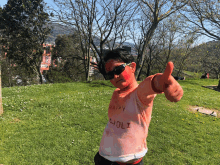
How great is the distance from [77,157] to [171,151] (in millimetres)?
2524

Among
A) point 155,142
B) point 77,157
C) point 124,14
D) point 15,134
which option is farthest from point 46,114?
point 124,14

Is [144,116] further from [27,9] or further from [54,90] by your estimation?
[27,9]

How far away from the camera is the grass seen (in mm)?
3969

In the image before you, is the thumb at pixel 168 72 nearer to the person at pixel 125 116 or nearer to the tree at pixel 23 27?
the person at pixel 125 116

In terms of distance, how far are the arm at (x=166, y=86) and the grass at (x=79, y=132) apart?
301 cm

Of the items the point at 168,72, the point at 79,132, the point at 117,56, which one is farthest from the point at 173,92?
the point at 79,132

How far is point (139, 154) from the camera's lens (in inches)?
73.4

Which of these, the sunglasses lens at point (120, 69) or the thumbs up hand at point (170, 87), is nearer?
the thumbs up hand at point (170, 87)

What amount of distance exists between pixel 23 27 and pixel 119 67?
16.0m

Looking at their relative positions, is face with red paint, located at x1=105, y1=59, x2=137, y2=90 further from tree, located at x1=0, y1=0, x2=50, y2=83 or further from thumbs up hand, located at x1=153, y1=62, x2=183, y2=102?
tree, located at x1=0, y1=0, x2=50, y2=83

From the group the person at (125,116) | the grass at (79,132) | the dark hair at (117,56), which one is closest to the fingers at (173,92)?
the person at (125,116)

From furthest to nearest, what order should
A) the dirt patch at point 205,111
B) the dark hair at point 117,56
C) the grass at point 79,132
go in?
the dirt patch at point 205,111
the grass at point 79,132
the dark hair at point 117,56

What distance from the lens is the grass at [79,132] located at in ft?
13.0

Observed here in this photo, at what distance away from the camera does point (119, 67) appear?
182cm
